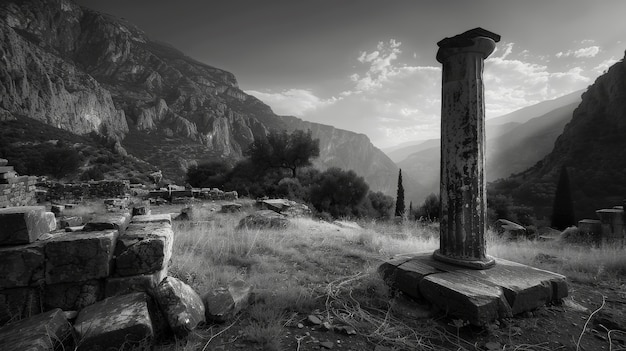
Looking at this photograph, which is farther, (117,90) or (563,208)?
(117,90)

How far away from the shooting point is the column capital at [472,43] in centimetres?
379

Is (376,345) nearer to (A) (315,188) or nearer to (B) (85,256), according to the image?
(B) (85,256)

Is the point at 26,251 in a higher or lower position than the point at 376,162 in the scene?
lower

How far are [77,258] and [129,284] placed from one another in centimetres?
53

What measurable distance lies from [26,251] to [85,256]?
48 cm

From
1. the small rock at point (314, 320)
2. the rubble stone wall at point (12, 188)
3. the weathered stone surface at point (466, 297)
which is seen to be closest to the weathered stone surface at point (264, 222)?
the small rock at point (314, 320)

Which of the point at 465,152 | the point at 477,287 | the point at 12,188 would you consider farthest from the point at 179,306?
the point at 12,188

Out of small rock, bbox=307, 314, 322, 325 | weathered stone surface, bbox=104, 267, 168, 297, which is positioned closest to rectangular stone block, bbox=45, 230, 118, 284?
weathered stone surface, bbox=104, 267, 168, 297

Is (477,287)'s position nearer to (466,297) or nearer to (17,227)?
(466,297)

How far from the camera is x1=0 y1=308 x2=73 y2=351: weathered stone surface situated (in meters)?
2.04

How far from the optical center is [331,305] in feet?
11.1

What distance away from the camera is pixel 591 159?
45.7 m

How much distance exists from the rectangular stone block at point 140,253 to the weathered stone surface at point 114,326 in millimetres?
401

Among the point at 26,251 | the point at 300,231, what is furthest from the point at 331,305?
the point at 300,231
